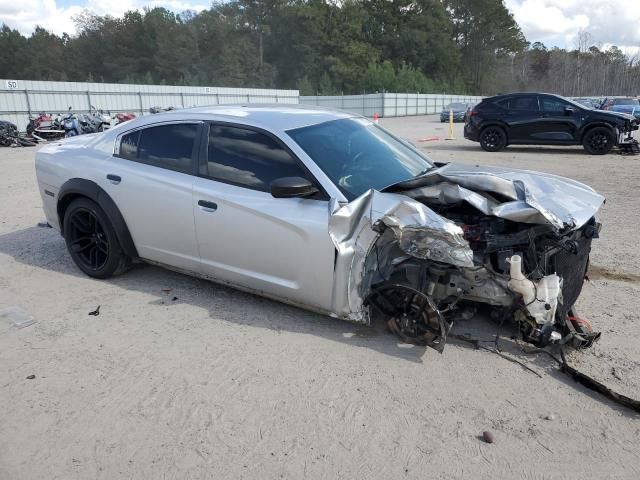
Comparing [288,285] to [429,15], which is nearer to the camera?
[288,285]

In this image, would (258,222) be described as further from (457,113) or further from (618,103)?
(457,113)

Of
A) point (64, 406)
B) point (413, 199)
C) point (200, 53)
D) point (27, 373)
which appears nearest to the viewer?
point (64, 406)

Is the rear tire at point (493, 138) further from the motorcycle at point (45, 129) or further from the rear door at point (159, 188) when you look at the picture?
the motorcycle at point (45, 129)

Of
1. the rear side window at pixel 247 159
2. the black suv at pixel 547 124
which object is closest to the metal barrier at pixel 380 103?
the black suv at pixel 547 124

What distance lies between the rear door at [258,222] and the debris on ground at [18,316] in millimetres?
1432

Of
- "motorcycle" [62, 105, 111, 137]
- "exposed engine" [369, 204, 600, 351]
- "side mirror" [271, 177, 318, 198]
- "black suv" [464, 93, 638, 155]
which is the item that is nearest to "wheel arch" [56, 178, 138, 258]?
"side mirror" [271, 177, 318, 198]

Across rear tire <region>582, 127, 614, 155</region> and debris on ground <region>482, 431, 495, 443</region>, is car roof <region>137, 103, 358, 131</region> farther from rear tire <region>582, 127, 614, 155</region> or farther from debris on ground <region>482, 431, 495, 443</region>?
rear tire <region>582, 127, 614, 155</region>

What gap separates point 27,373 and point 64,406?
545 millimetres

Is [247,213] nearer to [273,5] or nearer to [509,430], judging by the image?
[509,430]

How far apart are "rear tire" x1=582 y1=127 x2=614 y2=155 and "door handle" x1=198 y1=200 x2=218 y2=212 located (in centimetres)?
1287

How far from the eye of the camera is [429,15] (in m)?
74.6

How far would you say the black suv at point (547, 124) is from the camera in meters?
13.7

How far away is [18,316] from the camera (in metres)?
4.21

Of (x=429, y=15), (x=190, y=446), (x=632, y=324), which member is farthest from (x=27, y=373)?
(x=429, y=15)
